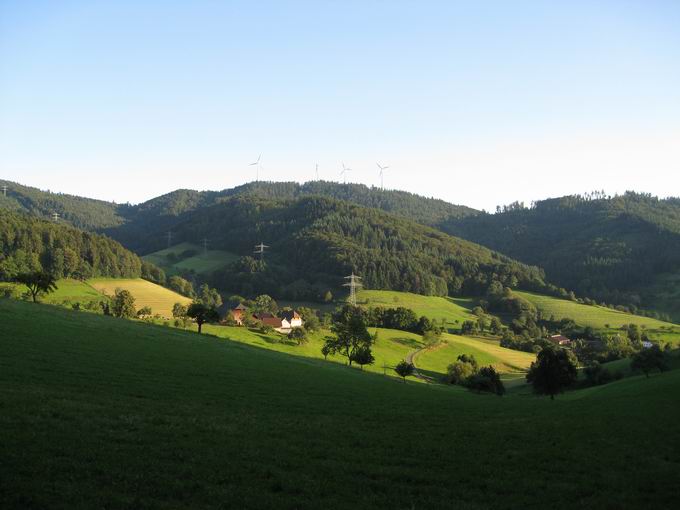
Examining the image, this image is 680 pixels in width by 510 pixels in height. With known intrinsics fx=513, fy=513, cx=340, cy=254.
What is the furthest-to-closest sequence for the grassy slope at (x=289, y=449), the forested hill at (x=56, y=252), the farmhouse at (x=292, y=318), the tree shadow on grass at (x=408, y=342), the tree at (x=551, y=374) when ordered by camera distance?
the farmhouse at (x=292, y=318) → the forested hill at (x=56, y=252) → the tree shadow on grass at (x=408, y=342) → the tree at (x=551, y=374) → the grassy slope at (x=289, y=449)

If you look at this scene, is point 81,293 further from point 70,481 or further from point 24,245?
point 70,481

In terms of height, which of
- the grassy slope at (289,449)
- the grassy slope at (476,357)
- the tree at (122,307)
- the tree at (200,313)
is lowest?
the grassy slope at (476,357)

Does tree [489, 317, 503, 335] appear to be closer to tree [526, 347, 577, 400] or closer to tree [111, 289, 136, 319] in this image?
tree [526, 347, 577, 400]

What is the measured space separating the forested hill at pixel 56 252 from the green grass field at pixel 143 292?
17.8 ft

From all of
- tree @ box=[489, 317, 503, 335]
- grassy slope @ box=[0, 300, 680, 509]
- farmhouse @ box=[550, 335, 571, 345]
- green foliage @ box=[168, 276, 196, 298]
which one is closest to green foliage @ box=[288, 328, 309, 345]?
grassy slope @ box=[0, 300, 680, 509]

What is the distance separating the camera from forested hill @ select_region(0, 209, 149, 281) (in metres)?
144

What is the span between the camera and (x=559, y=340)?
17412cm

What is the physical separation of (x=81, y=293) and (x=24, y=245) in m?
32.4

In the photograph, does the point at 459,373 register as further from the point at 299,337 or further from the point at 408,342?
the point at 408,342

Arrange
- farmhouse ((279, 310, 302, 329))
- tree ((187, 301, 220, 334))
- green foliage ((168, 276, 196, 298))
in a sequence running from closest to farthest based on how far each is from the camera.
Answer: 1. tree ((187, 301, 220, 334))
2. farmhouse ((279, 310, 302, 329))
3. green foliage ((168, 276, 196, 298))

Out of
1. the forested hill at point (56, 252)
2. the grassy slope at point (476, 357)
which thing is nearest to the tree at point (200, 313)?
the grassy slope at point (476, 357)

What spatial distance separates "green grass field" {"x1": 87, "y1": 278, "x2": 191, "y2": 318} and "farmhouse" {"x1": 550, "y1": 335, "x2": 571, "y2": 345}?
120168 mm

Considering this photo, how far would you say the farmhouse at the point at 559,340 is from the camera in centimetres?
17175

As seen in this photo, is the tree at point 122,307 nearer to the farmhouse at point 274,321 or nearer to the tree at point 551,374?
the farmhouse at point 274,321
